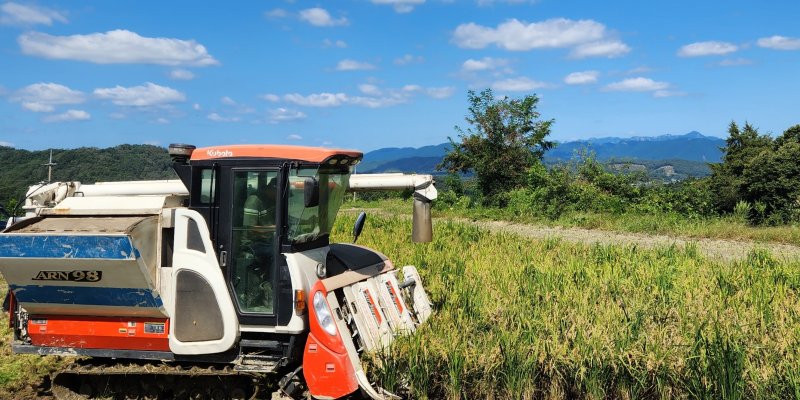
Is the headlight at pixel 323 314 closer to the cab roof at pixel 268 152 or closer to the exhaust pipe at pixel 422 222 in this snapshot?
the cab roof at pixel 268 152

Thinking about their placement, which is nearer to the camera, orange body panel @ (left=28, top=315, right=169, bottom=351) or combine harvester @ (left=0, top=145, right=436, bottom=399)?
combine harvester @ (left=0, top=145, right=436, bottom=399)

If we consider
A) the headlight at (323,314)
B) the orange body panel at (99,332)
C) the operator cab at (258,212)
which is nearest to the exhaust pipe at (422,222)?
the operator cab at (258,212)

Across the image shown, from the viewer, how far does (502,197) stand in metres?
25.9

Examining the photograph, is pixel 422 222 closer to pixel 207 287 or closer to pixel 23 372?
pixel 207 287

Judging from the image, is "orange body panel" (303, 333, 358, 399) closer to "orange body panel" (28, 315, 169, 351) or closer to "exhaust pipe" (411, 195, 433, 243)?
"orange body panel" (28, 315, 169, 351)

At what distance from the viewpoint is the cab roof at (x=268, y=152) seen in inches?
243

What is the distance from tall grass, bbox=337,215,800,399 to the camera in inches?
204

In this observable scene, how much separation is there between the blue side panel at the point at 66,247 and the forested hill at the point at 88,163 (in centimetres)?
3897

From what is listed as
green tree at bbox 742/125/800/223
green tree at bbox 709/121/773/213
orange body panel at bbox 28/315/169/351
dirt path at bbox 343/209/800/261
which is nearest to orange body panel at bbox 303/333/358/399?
orange body panel at bbox 28/315/169/351

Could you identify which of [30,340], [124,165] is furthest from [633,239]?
[124,165]

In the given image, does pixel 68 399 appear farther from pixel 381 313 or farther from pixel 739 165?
pixel 739 165

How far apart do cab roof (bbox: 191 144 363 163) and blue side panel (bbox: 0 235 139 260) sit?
1.10m

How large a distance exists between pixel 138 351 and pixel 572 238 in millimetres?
12410

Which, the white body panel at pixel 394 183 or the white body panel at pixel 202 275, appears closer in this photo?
the white body panel at pixel 202 275
